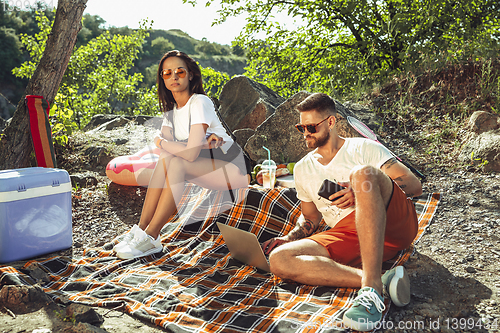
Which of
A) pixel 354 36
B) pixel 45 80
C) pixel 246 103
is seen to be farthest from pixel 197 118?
pixel 354 36

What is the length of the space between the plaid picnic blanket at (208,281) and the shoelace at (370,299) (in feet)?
0.45

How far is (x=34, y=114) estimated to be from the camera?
317cm

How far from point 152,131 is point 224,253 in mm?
3780

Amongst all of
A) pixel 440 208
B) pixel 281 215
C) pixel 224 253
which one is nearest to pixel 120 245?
pixel 224 253

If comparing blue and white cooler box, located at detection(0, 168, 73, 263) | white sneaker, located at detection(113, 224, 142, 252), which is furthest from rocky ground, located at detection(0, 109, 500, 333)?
white sneaker, located at detection(113, 224, 142, 252)

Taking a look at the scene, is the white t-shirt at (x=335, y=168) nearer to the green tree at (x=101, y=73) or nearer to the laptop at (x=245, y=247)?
the laptop at (x=245, y=247)

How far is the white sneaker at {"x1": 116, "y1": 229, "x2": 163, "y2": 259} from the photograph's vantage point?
2.48 m

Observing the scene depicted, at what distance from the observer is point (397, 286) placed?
1.60 meters

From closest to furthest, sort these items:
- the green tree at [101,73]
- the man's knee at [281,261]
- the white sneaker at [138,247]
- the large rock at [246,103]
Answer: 1. the man's knee at [281,261]
2. the white sneaker at [138,247]
3. the large rock at [246,103]
4. the green tree at [101,73]

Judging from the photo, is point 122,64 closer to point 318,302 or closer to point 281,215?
point 281,215

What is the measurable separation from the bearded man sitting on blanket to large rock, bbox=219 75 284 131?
2521 mm

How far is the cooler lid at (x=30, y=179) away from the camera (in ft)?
7.69

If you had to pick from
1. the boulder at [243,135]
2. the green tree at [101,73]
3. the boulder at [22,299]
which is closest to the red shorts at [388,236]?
the boulder at [22,299]

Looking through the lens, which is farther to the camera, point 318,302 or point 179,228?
point 179,228
